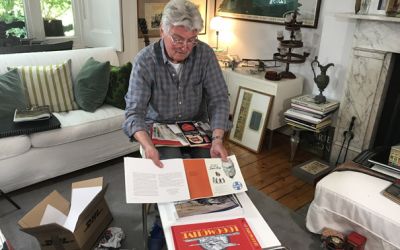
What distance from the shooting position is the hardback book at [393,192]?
63.3 inches

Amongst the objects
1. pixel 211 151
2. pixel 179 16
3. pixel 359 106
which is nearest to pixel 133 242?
pixel 211 151

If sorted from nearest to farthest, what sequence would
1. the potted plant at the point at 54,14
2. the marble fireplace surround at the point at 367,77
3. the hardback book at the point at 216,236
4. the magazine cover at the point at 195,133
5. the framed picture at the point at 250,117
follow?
the hardback book at the point at 216,236 < the magazine cover at the point at 195,133 < the marble fireplace surround at the point at 367,77 < the framed picture at the point at 250,117 < the potted plant at the point at 54,14

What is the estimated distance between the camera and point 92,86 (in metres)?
2.39

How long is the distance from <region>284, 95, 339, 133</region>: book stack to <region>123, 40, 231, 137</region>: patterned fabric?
1.16 meters

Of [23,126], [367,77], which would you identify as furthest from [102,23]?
[367,77]

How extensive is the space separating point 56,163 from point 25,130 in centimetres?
32

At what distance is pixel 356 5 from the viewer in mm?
2262

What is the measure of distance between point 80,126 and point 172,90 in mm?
984

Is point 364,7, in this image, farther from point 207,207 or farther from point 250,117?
point 207,207

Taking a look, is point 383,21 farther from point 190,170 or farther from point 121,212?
point 121,212

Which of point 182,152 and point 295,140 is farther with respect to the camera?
point 295,140

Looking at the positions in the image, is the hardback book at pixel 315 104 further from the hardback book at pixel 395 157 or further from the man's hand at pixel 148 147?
the man's hand at pixel 148 147

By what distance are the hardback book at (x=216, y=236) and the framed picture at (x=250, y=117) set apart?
1.75m

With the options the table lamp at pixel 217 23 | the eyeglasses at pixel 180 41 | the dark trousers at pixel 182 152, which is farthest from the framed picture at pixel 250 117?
the eyeglasses at pixel 180 41
